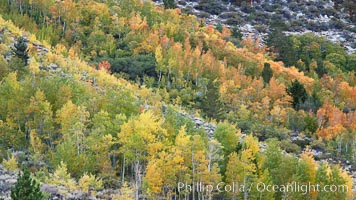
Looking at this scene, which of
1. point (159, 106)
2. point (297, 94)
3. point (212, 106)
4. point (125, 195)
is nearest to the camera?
point (125, 195)

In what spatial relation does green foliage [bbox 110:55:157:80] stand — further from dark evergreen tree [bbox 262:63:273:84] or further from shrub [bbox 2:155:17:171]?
shrub [bbox 2:155:17:171]

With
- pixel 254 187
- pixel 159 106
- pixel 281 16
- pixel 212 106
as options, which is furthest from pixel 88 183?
pixel 281 16

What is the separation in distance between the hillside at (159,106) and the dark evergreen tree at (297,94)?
162 mm

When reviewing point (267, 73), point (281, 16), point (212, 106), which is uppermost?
point (212, 106)

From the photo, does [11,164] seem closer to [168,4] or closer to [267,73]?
→ [267,73]

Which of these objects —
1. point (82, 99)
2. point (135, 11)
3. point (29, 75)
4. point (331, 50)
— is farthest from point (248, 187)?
point (331, 50)

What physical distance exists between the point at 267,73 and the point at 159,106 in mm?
33458

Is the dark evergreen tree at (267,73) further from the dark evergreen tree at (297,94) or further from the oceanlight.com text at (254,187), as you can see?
the oceanlight.com text at (254,187)

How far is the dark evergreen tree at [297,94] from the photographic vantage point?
247 feet

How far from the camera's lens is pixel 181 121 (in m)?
48.2

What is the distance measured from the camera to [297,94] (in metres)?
75.6

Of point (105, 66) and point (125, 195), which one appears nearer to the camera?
point (125, 195)

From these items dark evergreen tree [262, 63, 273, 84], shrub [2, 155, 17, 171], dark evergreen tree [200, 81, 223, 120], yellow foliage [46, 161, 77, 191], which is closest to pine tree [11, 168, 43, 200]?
yellow foliage [46, 161, 77, 191]

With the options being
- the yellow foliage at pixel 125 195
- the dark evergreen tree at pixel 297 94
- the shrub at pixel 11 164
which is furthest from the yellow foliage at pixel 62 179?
the dark evergreen tree at pixel 297 94
